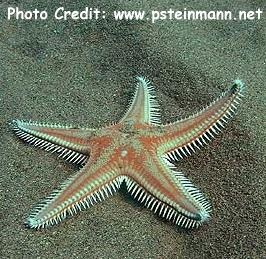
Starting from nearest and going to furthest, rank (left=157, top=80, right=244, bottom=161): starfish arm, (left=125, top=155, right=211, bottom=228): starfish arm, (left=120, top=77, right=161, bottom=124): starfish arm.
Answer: (left=125, top=155, right=211, bottom=228): starfish arm < (left=157, top=80, right=244, bottom=161): starfish arm < (left=120, top=77, right=161, bottom=124): starfish arm

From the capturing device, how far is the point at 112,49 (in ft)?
16.3

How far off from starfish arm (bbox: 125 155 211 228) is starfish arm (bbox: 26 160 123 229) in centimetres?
16

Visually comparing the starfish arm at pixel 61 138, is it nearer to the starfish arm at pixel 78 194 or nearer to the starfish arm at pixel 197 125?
the starfish arm at pixel 78 194

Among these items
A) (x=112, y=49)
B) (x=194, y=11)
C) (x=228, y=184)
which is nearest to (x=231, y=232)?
(x=228, y=184)

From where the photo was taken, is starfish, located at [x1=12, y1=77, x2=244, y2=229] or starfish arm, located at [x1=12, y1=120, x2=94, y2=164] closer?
starfish, located at [x1=12, y1=77, x2=244, y2=229]

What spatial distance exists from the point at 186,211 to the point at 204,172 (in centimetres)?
68

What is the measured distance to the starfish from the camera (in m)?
3.54

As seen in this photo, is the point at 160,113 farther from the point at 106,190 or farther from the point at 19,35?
the point at 19,35

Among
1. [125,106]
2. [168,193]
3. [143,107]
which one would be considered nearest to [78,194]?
[168,193]

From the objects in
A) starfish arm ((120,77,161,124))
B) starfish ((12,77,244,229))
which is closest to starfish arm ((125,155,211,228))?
starfish ((12,77,244,229))

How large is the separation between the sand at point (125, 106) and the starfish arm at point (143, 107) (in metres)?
0.13

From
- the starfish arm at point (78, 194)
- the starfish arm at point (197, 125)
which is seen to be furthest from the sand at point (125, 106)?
the starfish arm at point (197, 125)

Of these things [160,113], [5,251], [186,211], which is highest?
[160,113]

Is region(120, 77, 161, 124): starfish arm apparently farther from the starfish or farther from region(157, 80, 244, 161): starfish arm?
region(157, 80, 244, 161): starfish arm
